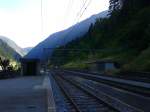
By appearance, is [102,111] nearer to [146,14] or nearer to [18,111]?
[18,111]

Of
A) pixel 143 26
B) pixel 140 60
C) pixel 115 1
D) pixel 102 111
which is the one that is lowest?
pixel 102 111

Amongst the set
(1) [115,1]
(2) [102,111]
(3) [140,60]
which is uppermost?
Result: (1) [115,1]

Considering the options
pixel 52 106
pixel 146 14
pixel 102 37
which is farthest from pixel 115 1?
pixel 52 106

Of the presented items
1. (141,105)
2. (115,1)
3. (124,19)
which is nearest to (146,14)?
(124,19)

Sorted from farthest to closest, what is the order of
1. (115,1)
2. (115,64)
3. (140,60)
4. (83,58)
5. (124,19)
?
1. (83,58)
2. (115,1)
3. (124,19)
4. (115,64)
5. (140,60)

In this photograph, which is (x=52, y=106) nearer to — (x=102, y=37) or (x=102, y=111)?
(x=102, y=111)

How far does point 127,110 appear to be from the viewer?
18.0 metres

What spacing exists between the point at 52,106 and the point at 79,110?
2.35m

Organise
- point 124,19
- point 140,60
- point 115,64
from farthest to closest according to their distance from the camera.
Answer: point 124,19 < point 115,64 < point 140,60

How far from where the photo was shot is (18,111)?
19312 mm

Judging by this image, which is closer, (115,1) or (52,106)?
(52,106)

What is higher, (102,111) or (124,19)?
(124,19)

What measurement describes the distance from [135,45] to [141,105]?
7325 centimetres

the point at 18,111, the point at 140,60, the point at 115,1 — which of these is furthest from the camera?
the point at 115,1
